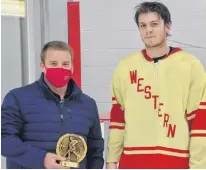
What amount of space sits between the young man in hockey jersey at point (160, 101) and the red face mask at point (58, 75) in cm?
26

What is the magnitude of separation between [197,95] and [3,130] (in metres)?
0.79

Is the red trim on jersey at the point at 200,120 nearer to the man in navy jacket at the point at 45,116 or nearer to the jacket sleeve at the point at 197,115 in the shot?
the jacket sleeve at the point at 197,115

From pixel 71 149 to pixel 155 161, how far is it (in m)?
0.38

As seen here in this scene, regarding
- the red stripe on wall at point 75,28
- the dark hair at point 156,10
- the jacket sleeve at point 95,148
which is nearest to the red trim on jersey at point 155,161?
the jacket sleeve at point 95,148

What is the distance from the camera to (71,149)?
1945mm

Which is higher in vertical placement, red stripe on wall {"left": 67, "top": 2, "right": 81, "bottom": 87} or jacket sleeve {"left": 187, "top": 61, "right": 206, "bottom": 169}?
red stripe on wall {"left": 67, "top": 2, "right": 81, "bottom": 87}

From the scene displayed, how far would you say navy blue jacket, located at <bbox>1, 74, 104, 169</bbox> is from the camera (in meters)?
1.91

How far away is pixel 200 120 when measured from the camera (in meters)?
2.03

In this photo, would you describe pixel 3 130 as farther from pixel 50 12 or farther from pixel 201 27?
pixel 201 27

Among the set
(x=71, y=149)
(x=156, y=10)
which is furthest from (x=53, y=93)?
(x=156, y=10)

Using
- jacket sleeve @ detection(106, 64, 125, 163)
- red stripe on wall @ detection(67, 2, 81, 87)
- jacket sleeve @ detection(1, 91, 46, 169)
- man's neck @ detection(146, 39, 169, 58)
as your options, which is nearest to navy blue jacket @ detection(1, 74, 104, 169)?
jacket sleeve @ detection(1, 91, 46, 169)

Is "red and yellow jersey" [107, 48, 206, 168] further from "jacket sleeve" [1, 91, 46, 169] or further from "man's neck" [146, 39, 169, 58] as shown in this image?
"jacket sleeve" [1, 91, 46, 169]

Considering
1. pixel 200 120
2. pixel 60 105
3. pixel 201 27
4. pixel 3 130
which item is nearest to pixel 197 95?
pixel 200 120

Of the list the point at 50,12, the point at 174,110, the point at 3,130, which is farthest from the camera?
the point at 50,12
